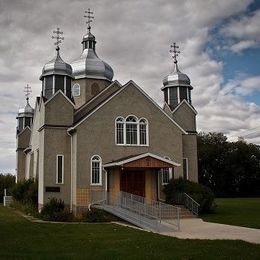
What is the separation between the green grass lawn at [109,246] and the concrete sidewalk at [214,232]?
1277 mm

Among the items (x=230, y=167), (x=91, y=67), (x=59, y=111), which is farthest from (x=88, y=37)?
(x=230, y=167)

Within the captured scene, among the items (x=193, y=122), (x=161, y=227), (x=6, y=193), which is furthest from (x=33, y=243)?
(x=6, y=193)

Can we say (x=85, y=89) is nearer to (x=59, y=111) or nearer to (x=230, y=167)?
(x=59, y=111)

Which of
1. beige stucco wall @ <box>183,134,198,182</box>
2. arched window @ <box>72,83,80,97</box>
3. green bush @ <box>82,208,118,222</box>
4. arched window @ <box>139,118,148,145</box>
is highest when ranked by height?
arched window @ <box>72,83,80,97</box>

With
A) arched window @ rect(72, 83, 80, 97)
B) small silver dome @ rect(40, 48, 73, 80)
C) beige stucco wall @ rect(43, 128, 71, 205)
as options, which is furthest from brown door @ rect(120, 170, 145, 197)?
arched window @ rect(72, 83, 80, 97)

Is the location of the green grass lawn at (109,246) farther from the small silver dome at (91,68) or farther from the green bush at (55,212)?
the small silver dome at (91,68)

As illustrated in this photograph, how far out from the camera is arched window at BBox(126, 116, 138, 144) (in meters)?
28.0

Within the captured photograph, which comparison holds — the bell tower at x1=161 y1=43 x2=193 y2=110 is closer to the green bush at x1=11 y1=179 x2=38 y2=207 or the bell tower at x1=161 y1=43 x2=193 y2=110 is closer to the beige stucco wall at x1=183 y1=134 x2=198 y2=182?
the beige stucco wall at x1=183 y1=134 x2=198 y2=182

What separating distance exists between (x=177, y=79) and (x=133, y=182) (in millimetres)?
9847

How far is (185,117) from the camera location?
32.4 meters

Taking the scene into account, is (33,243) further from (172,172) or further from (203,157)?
(203,157)

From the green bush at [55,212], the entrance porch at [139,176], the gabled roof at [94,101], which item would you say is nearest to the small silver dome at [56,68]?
the gabled roof at [94,101]

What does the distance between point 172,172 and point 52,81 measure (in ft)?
32.9

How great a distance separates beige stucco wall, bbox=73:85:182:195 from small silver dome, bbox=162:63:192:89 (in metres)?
4.89
